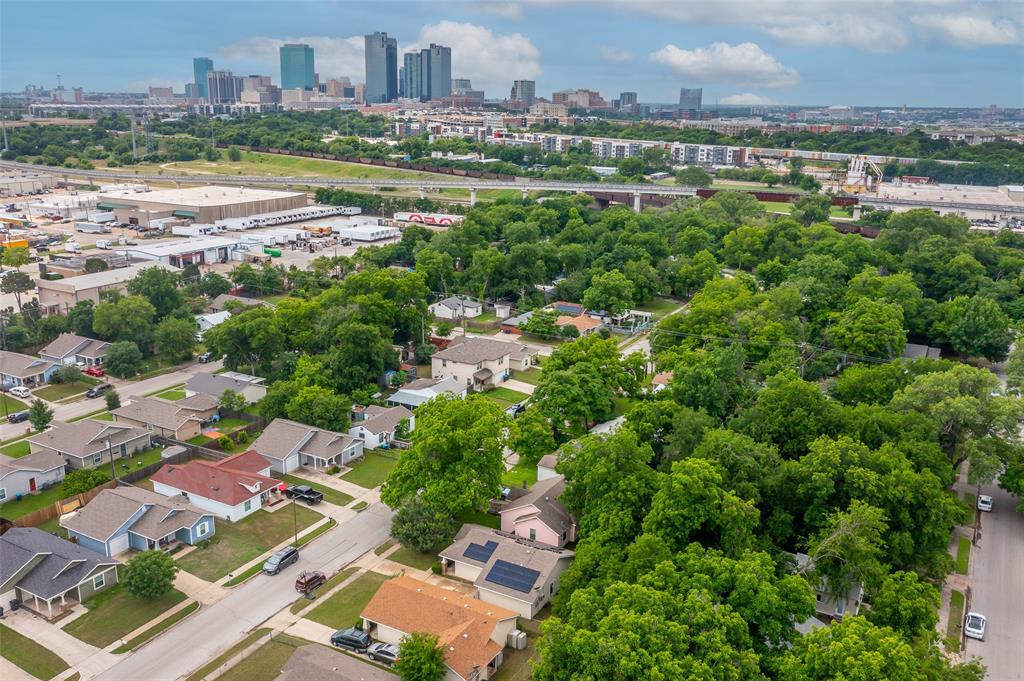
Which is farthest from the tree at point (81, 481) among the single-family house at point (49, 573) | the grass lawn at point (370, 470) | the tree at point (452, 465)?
the tree at point (452, 465)

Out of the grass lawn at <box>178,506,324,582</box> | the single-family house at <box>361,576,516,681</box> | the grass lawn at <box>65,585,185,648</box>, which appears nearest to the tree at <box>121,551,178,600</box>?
the grass lawn at <box>65,585,185,648</box>

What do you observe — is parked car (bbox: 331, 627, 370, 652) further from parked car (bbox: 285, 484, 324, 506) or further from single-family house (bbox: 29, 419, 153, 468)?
single-family house (bbox: 29, 419, 153, 468)

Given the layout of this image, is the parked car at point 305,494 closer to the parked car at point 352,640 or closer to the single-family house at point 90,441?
the single-family house at point 90,441

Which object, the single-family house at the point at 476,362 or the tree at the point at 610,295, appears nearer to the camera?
the single-family house at the point at 476,362

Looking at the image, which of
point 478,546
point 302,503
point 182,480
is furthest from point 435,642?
point 182,480

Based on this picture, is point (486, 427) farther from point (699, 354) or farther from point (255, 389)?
point (255, 389)

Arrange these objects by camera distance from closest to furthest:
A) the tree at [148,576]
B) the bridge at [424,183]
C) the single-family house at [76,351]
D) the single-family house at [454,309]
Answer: the tree at [148,576] → the single-family house at [76,351] → the single-family house at [454,309] → the bridge at [424,183]

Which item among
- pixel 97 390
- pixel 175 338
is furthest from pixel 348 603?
pixel 175 338
